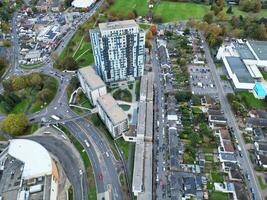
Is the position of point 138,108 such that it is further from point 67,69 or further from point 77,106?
point 67,69

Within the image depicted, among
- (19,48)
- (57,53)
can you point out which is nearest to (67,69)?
(57,53)

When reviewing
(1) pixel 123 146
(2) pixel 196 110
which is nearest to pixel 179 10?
(2) pixel 196 110

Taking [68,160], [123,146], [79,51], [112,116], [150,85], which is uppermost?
[79,51]

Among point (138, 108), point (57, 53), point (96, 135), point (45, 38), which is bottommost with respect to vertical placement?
point (96, 135)

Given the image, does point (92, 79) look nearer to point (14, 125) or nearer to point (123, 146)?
point (123, 146)

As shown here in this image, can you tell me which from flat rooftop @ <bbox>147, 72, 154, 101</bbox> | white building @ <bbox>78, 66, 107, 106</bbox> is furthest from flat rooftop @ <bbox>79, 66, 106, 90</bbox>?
flat rooftop @ <bbox>147, 72, 154, 101</bbox>

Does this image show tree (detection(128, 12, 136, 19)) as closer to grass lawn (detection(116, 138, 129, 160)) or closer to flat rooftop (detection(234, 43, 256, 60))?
flat rooftop (detection(234, 43, 256, 60))
